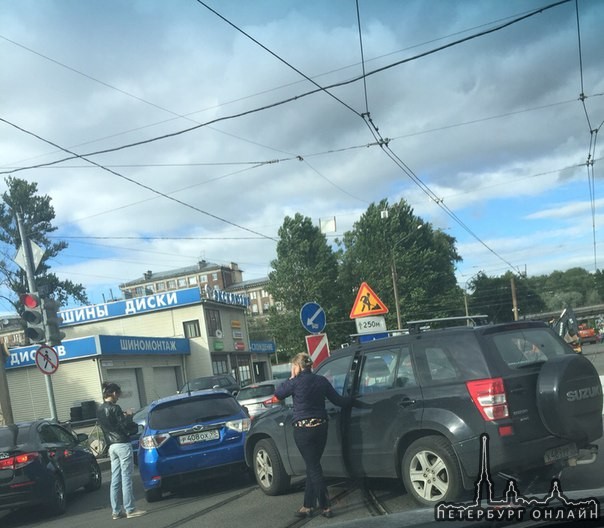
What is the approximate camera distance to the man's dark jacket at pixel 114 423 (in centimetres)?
890

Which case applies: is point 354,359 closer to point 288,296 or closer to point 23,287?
point 23,287

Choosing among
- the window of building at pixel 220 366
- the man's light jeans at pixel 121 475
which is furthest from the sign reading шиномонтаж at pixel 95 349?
the man's light jeans at pixel 121 475

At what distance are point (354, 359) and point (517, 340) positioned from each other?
6.10 ft

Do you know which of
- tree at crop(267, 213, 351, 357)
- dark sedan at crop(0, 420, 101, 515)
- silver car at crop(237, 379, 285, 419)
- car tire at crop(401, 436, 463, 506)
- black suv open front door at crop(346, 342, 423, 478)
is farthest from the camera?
tree at crop(267, 213, 351, 357)

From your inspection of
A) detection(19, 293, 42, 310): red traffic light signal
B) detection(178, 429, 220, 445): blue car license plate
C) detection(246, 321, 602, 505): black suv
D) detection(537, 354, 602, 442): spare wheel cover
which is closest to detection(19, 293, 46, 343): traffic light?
detection(19, 293, 42, 310): red traffic light signal

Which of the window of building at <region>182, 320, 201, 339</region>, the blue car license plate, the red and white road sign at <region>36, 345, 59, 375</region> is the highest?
the window of building at <region>182, 320, 201, 339</region>

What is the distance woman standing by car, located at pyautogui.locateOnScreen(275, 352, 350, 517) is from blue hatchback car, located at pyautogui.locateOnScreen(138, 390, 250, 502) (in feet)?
8.11

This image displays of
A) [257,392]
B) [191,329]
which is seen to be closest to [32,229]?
[191,329]

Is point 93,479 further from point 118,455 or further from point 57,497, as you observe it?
point 118,455

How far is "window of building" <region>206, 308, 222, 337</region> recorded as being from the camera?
49000mm

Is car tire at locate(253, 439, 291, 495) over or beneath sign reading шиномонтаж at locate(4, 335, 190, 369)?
beneath

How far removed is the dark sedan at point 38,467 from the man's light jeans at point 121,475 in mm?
1324

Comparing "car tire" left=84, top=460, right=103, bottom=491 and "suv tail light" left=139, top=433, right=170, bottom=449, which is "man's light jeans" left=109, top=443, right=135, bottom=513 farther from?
"car tire" left=84, top=460, right=103, bottom=491

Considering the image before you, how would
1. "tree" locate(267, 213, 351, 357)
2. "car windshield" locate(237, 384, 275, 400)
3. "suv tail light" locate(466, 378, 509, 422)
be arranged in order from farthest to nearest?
"tree" locate(267, 213, 351, 357)
"car windshield" locate(237, 384, 275, 400)
"suv tail light" locate(466, 378, 509, 422)
